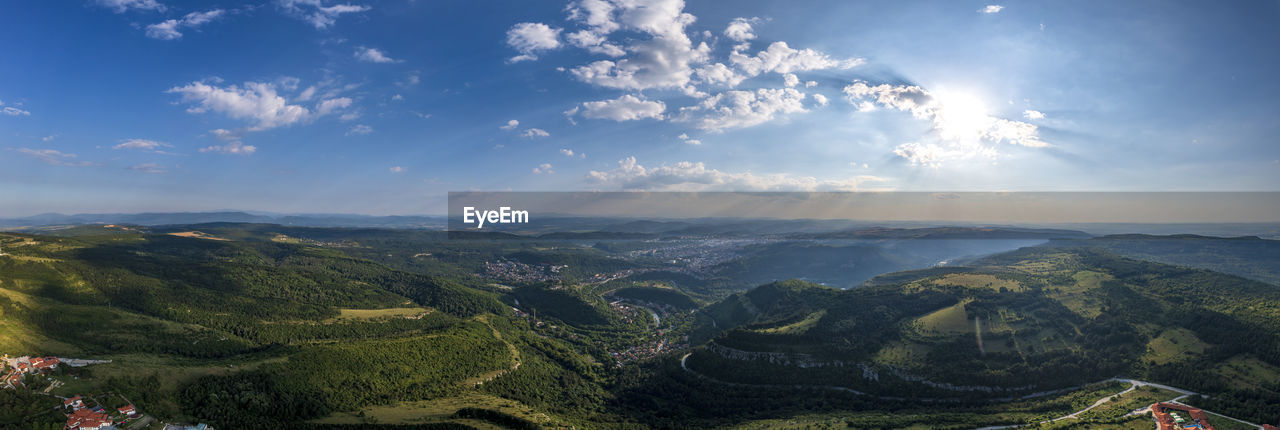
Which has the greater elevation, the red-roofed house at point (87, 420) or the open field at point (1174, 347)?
the open field at point (1174, 347)

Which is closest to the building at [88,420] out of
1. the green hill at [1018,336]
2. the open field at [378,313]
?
the open field at [378,313]

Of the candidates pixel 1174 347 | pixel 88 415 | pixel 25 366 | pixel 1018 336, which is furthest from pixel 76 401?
pixel 1174 347

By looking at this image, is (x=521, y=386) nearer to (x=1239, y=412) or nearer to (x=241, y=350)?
(x=241, y=350)

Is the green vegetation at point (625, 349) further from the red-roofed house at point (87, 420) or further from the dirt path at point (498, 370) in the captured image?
the red-roofed house at point (87, 420)

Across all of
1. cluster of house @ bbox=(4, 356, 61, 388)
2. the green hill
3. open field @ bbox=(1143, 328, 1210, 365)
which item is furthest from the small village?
open field @ bbox=(1143, 328, 1210, 365)

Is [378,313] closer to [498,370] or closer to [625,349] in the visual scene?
[498,370]

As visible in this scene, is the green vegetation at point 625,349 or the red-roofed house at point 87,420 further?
the green vegetation at point 625,349

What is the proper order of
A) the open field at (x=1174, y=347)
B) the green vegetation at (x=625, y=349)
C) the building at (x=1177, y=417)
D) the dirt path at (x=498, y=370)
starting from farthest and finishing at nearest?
1. the dirt path at (x=498, y=370)
2. the open field at (x=1174, y=347)
3. the green vegetation at (x=625, y=349)
4. the building at (x=1177, y=417)
